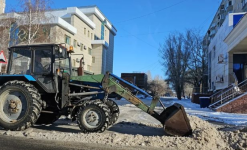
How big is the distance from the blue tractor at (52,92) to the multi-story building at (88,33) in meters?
20.6

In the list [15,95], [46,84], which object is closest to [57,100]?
[46,84]

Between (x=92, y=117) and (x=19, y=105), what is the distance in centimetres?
232

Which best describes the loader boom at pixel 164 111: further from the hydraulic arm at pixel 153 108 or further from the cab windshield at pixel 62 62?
the cab windshield at pixel 62 62

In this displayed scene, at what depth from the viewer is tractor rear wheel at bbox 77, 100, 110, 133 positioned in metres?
6.48

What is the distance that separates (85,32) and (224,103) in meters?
28.0

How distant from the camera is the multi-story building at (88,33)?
32312 mm

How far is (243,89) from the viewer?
17516 millimetres

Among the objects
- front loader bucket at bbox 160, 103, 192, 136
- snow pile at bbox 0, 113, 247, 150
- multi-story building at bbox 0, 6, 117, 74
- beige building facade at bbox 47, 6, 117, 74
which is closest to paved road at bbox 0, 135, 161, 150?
snow pile at bbox 0, 113, 247, 150

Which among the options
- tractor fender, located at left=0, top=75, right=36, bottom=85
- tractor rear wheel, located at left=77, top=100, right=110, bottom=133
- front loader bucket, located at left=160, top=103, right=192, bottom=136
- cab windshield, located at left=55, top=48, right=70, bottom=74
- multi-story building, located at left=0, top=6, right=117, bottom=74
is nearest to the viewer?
front loader bucket, located at left=160, top=103, right=192, bottom=136

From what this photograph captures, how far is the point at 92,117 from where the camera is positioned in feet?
21.4

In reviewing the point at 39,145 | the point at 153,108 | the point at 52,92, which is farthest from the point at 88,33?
the point at 39,145

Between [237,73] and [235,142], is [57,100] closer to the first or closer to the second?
[235,142]

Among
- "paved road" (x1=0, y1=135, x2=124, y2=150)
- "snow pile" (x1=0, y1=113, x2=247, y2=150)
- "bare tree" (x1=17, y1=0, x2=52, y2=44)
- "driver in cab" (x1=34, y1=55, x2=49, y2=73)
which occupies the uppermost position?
"bare tree" (x1=17, y1=0, x2=52, y2=44)

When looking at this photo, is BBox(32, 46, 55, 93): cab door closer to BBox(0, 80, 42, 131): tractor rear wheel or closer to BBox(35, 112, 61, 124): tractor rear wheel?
BBox(0, 80, 42, 131): tractor rear wheel
